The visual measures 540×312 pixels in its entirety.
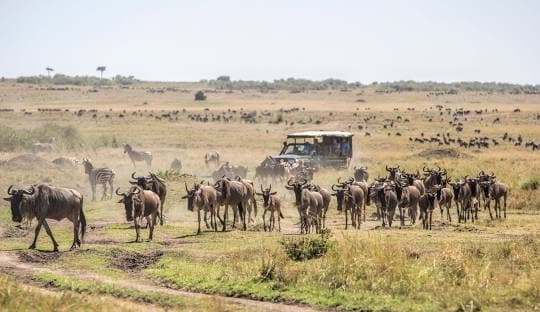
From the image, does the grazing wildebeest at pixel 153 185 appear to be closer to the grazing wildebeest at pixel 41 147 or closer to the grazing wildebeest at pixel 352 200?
the grazing wildebeest at pixel 352 200

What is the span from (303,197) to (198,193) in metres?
3.27

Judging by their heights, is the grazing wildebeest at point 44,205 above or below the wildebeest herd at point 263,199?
above

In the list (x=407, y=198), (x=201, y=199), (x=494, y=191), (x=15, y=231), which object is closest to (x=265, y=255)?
(x=201, y=199)

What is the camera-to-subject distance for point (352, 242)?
20.4m

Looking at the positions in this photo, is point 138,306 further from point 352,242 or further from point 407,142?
point 407,142

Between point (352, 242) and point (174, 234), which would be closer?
point (352, 242)

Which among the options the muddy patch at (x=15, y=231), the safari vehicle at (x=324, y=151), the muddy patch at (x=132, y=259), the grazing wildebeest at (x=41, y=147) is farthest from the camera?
the grazing wildebeest at (x=41, y=147)

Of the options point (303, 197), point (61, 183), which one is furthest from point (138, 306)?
point (61, 183)

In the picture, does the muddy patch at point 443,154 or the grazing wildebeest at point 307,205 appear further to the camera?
the muddy patch at point 443,154

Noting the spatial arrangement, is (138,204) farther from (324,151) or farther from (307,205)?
(324,151)

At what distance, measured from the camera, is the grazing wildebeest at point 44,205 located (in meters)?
22.3

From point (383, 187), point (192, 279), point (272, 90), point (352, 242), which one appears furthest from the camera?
point (272, 90)

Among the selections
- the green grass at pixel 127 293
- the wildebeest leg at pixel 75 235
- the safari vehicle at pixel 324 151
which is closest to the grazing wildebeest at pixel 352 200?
the wildebeest leg at pixel 75 235

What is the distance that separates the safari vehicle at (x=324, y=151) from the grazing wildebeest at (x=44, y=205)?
23.2 m
